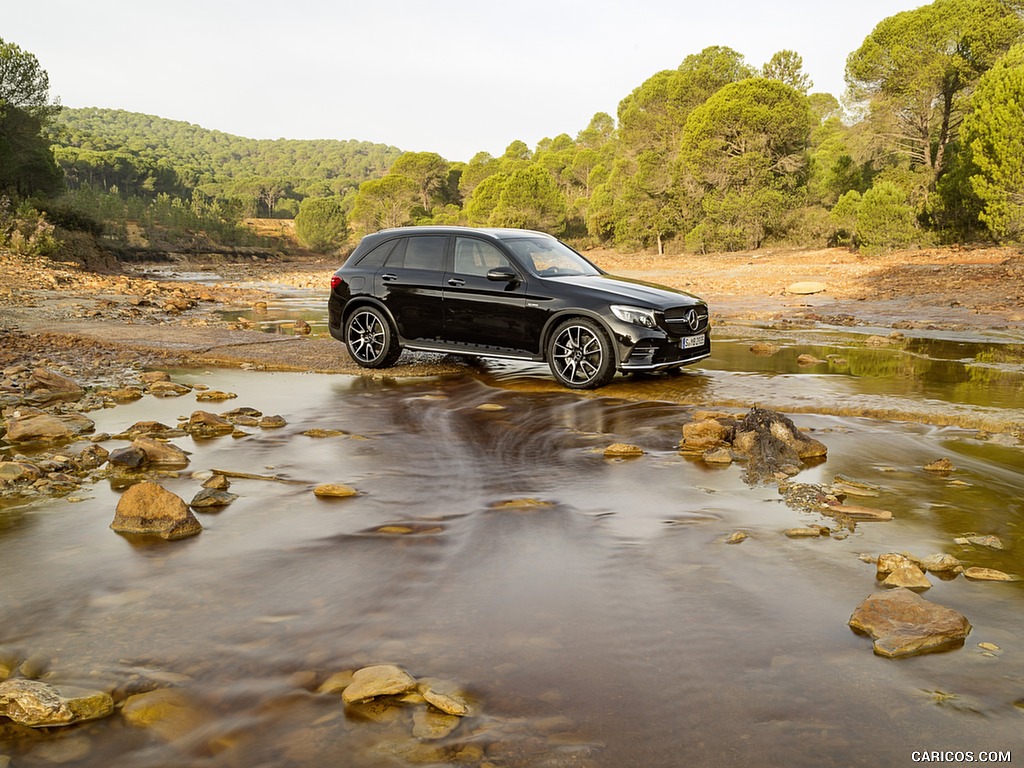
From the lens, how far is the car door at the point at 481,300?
32.2 feet

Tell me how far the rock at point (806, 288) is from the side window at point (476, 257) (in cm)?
1636

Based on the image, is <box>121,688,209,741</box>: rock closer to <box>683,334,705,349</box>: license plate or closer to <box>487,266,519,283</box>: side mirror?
<box>487,266,519,283</box>: side mirror

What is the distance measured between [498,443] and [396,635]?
3.59m

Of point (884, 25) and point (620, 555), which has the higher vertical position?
point (884, 25)

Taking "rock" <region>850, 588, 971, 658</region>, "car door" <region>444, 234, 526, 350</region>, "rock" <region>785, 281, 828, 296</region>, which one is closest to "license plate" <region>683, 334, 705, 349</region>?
"car door" <region>444, 234, 526, 350</region>

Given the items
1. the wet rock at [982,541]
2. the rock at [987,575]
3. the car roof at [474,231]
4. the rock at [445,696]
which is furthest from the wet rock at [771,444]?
the car roof at [474,231]

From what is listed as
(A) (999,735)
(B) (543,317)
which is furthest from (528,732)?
(B) (543,317)

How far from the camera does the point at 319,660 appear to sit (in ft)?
10.4

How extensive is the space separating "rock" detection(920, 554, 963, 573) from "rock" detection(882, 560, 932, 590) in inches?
6.4

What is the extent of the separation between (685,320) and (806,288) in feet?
53.8

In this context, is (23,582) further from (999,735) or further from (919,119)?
(919,119)

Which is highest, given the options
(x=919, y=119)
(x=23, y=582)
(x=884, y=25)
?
(x=884, y=25)

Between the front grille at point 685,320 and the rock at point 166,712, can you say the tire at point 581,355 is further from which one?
the rock at point 166,712

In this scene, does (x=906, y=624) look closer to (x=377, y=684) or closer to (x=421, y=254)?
(x=377, y=684)
